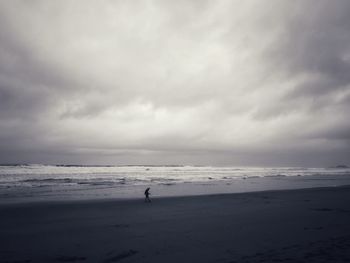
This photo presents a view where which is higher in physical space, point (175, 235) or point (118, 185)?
point (118, 185)

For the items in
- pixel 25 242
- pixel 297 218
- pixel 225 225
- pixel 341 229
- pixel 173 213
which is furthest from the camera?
pixel 173 213

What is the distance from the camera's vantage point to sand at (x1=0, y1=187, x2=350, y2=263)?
8.60 metres

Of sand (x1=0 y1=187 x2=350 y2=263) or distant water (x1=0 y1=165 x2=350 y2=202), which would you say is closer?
sand (x1=0 y1=187 x2=350 y2=263)

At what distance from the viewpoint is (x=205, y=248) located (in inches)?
367

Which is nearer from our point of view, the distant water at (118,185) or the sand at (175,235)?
the sand at (175,235)

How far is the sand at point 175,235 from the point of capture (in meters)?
8.60

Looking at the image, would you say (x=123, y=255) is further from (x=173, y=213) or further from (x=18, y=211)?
(x=18, y=211)

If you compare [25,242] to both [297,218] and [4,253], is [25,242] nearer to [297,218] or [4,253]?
[4,253]

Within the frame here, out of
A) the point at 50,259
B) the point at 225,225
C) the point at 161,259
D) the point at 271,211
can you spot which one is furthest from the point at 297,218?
the point at 50,259

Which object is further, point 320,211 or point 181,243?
point 320,211

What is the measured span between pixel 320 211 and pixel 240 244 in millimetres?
9884

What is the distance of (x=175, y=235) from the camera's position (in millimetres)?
11094

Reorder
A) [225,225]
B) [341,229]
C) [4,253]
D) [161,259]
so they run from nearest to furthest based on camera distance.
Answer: [161,259] → [4,253] → [341,229] → [225,225]

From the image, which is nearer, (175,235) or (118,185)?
(175,235)
